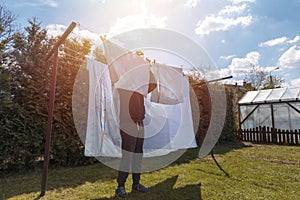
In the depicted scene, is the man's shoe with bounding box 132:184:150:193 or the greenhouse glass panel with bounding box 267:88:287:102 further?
the greenhouse glass panel with bounding box 267:88:287:102

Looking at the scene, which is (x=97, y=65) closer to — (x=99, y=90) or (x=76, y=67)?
(x=99, y=90)

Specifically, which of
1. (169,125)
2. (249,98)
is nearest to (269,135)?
(249,98)

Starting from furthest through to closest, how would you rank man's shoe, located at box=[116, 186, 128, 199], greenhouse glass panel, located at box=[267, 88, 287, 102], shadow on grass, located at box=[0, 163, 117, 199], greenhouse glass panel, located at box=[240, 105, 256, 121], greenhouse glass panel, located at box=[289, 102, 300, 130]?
greenhouse glass panel, located at box=[240, 105, 256, 121]
greenhouse glass panel, located at box=[267, 88, 287, 102]
greenhouse glass panel, located at box=[289, 102, 300, 130]
shadow on grass, located at box=[0, 163, 117, 199]
man's shoe, located at box=[116, 186, 128, 199]

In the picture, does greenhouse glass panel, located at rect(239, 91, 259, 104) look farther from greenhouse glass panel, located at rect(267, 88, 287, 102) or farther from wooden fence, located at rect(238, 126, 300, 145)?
wooden fence, located at rect(238, 126, 300, 145)

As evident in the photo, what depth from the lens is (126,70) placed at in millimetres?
1950

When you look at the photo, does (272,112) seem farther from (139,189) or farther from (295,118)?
(139,189)

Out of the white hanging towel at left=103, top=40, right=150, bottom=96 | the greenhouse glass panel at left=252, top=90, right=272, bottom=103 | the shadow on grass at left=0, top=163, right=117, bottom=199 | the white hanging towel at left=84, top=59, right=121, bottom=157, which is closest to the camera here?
the white hanging towel at left=103, top=40, right=150, bottom=96

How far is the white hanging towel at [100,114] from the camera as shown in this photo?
2.31 metres

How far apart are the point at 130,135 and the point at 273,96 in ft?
19.7

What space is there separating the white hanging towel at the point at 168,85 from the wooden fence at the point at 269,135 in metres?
3.91

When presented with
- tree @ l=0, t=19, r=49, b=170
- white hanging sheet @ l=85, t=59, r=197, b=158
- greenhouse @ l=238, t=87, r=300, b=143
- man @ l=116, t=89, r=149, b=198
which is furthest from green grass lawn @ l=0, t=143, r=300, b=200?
greenhouse @ l=238, t=87, r=300, b=143

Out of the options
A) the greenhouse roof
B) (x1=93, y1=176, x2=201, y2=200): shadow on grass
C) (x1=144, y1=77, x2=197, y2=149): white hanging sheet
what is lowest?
(x1=93, y1=176, x2=201, y2=200): shadow on grass

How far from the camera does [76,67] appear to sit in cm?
314

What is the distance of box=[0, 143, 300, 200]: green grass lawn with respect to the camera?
1.83 m
